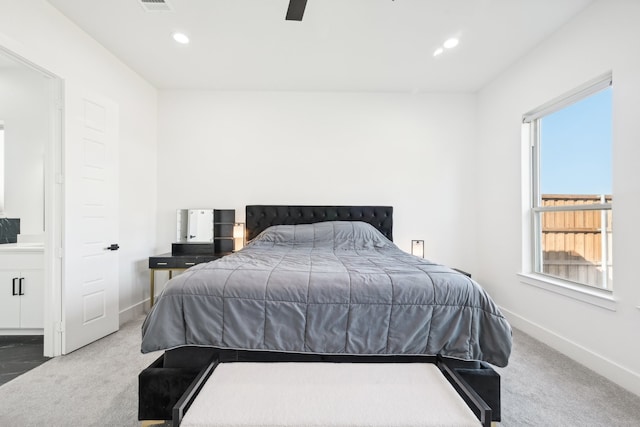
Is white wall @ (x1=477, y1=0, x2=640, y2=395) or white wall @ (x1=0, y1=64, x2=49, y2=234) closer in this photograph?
white wall @ (x1=477, y1=0, x2=640, y2=395)

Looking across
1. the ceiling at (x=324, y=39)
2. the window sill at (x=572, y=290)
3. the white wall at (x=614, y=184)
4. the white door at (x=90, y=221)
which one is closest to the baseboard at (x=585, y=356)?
the white wall at (x=614, y=184)

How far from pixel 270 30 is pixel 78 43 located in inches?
67.2

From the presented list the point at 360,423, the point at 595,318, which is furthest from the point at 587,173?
the point at 360,423

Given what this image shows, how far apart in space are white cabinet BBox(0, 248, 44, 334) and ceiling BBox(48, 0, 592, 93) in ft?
7.09

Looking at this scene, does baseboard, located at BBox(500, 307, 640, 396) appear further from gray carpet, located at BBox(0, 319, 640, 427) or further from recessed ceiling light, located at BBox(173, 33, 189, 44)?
recessed ceiling light, located at BBox(173, 33, 189, 44)

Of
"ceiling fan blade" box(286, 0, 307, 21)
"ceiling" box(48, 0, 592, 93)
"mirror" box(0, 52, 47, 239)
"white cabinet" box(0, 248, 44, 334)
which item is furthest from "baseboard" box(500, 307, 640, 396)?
"mirror" box(0, 52, 47, 239)

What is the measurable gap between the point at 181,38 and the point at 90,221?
1885 millimetres

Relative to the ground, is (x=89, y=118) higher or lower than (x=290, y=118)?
lower

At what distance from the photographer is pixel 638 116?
1956mm

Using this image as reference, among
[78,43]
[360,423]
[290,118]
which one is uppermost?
[78,43]

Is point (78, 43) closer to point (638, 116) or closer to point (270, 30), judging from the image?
point (270, 30)

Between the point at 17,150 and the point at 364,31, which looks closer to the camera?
the point at 364,31

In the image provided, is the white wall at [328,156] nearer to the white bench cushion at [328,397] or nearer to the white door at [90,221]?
the white door at [90,221]

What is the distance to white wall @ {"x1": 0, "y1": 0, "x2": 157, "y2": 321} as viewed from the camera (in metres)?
2.13
